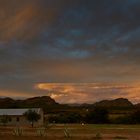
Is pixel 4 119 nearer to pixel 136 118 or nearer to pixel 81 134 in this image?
pixel 136 118

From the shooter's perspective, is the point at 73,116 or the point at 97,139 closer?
the point at 97,139

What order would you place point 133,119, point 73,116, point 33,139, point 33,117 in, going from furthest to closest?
point 73,116, point 133,119, point 33,117, point 33,139

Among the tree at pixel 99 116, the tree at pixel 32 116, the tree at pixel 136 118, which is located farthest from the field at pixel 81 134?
the tree at pixel 99 116

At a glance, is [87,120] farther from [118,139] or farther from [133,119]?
[118,139]

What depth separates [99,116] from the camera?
10675 cm

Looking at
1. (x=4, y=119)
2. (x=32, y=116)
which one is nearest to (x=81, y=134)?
(x=32, y=116)

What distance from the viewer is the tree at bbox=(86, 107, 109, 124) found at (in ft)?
347

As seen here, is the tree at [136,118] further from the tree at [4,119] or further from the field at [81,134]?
the field at [81,134]

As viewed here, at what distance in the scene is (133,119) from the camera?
104250mm

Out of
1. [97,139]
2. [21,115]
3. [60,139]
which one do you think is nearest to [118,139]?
[97,139]

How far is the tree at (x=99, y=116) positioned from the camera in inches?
4161

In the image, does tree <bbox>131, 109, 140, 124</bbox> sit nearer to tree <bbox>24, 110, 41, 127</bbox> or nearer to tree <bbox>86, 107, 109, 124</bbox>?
tree <bbox>86, 107, 109, 124</bbox>

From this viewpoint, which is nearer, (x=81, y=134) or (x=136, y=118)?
(x=81, y=134)

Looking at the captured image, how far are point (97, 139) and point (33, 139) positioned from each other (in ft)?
23.9
